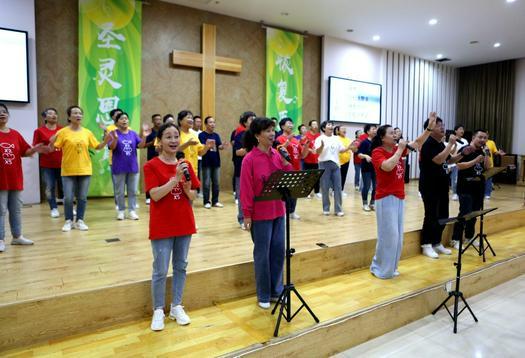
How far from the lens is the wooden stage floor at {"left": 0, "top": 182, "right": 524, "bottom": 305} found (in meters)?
2.87

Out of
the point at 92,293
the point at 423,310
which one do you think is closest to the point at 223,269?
the point at 92,293

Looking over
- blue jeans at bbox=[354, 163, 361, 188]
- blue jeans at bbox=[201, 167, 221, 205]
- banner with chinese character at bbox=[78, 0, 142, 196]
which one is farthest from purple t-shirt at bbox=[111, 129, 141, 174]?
blue jeans at bbox=[354, 163, 361, 188]

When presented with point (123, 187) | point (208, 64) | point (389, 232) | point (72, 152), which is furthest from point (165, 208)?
point (208, 64)

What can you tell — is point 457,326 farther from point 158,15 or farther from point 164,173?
point 158,15

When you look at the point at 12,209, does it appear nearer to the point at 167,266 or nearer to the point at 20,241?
the point at 20,241

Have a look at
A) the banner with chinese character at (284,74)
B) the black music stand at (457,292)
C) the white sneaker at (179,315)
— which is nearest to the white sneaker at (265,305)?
the white sneaker at (179,315)

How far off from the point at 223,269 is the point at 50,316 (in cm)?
128

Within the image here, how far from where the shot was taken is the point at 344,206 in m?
6.61

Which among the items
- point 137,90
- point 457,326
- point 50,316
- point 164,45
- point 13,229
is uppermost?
point 164,45

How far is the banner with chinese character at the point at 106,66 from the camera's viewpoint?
6441 millimetres

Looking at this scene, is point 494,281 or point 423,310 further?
point 494,281

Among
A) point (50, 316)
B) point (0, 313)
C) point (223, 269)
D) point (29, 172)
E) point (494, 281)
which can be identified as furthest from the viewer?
point (29, 172)

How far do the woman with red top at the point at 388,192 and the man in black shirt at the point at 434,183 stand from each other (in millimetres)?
544

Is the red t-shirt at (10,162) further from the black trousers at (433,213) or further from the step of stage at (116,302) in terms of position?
the black trousers at (433,213)
